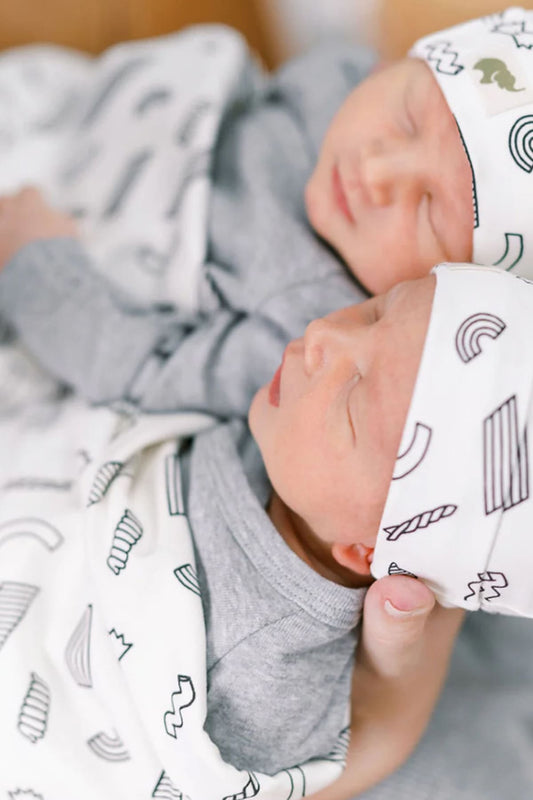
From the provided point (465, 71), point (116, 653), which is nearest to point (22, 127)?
point (465, 71)

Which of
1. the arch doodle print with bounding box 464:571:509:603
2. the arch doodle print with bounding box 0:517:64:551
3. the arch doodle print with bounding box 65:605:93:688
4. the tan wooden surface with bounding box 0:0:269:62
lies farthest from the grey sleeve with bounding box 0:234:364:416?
the tan wooden surface with bounding box 0:0:269:62

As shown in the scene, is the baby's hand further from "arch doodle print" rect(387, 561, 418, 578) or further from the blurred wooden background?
"arch doodle print" rect(387, 561, 418, 578)

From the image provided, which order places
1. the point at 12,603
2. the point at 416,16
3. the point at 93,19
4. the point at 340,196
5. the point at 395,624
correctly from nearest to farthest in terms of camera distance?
the point at 395,624, the point at 12,603, the point at 340,196, the point at 416,16, the point at 93,19

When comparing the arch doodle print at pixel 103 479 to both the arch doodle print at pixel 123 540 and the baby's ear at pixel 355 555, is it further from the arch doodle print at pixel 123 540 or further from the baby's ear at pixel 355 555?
the baby's ear at pixel 355 555

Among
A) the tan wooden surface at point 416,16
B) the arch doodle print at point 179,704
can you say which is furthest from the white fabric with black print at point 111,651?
the tan wooden surface at point 416,16

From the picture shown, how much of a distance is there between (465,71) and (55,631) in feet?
2.58

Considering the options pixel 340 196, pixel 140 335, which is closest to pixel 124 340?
pixel 140 335

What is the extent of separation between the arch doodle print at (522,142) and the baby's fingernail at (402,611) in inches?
18.8

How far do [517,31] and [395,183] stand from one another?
0.72 ft

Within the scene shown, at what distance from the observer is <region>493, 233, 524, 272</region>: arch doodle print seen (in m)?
0.89

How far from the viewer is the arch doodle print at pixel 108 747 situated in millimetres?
891

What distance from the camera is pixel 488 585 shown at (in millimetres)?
741

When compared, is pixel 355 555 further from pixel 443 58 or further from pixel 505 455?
pixel 443 58

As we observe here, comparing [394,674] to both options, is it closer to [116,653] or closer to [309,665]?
[309,665]
